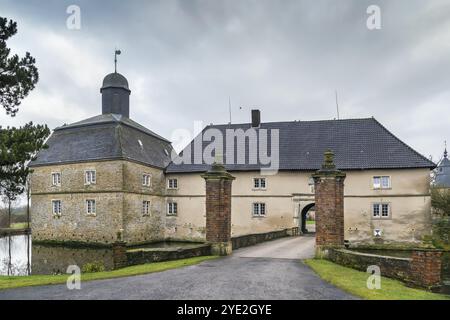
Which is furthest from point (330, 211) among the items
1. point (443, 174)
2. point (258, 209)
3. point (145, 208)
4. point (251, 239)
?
point (443, 174)

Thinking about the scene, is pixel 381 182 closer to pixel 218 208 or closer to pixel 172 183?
pixel 172 183

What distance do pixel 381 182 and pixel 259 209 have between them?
30.6ft

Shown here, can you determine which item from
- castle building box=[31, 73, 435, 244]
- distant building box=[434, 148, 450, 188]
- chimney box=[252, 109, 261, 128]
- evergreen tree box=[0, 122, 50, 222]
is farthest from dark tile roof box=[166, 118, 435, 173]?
distant building box=[434, 148, 450, 188]

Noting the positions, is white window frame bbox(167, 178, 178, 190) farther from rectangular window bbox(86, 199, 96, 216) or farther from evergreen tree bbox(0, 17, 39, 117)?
evergreen tree bbox(0, 17, 39, 117)

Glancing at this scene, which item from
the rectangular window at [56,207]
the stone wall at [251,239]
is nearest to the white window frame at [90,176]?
the rectangular window at [56,207]

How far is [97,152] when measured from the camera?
94.1 feet

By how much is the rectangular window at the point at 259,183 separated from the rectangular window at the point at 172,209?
7.29 m

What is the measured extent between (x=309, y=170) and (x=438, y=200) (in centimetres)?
1390

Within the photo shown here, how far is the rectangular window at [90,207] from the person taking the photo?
92.7 feet

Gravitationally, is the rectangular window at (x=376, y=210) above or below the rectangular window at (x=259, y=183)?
below

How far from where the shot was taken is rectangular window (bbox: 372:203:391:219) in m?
26.8

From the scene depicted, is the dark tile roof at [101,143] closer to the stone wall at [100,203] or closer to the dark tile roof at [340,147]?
the stone wall at [100,203]
